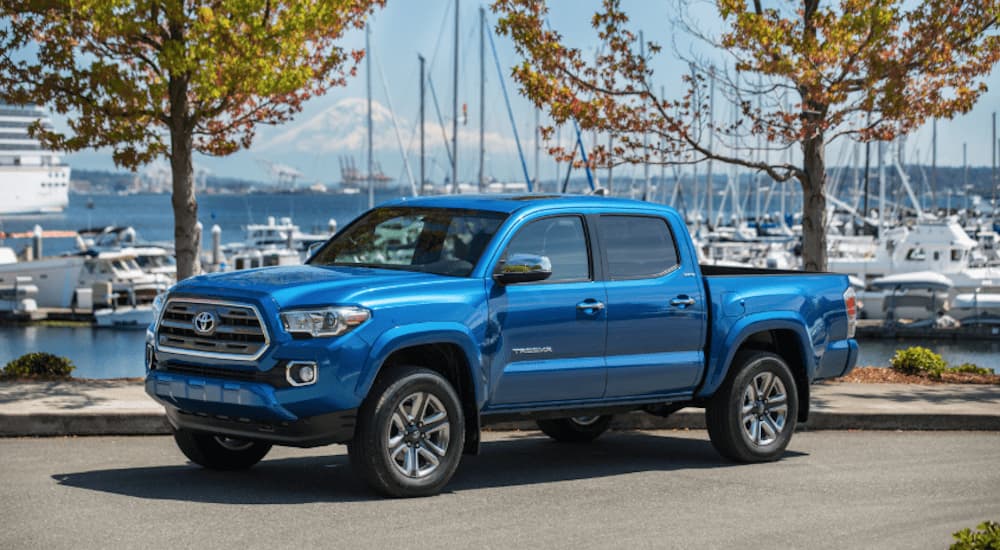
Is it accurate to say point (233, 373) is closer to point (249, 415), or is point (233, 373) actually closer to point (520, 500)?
point (249, 415)

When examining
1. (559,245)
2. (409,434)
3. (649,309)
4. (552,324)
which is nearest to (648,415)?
(649,309)

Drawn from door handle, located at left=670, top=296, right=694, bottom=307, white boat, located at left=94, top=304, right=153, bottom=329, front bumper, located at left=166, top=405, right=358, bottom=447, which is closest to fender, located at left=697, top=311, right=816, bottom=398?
door handle, located at left=670, top=296, right=694, bottom=307

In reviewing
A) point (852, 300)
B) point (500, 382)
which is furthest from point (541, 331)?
point (852, 300)

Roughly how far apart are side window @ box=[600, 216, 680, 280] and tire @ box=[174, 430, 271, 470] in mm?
2829

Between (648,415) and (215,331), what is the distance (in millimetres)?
5192

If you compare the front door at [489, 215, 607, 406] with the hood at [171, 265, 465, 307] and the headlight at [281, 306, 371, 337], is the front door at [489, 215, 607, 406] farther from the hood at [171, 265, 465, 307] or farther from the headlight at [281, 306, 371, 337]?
the headlight at [281, 306, 371, 337]

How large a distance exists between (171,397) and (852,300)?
5.88 meters

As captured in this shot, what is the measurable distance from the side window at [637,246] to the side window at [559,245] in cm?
22

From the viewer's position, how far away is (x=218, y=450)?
33.0 ft

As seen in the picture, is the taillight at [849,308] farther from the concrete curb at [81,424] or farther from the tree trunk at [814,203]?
the tree trunk at [814,203]

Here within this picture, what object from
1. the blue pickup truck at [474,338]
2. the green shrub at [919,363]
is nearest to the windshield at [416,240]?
the blue pickup truck at [474,338]

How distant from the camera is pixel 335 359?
8625 mm

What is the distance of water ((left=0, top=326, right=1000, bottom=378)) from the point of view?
139ft

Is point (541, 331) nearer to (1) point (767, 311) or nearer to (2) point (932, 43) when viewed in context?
(1) point (767, 311)
